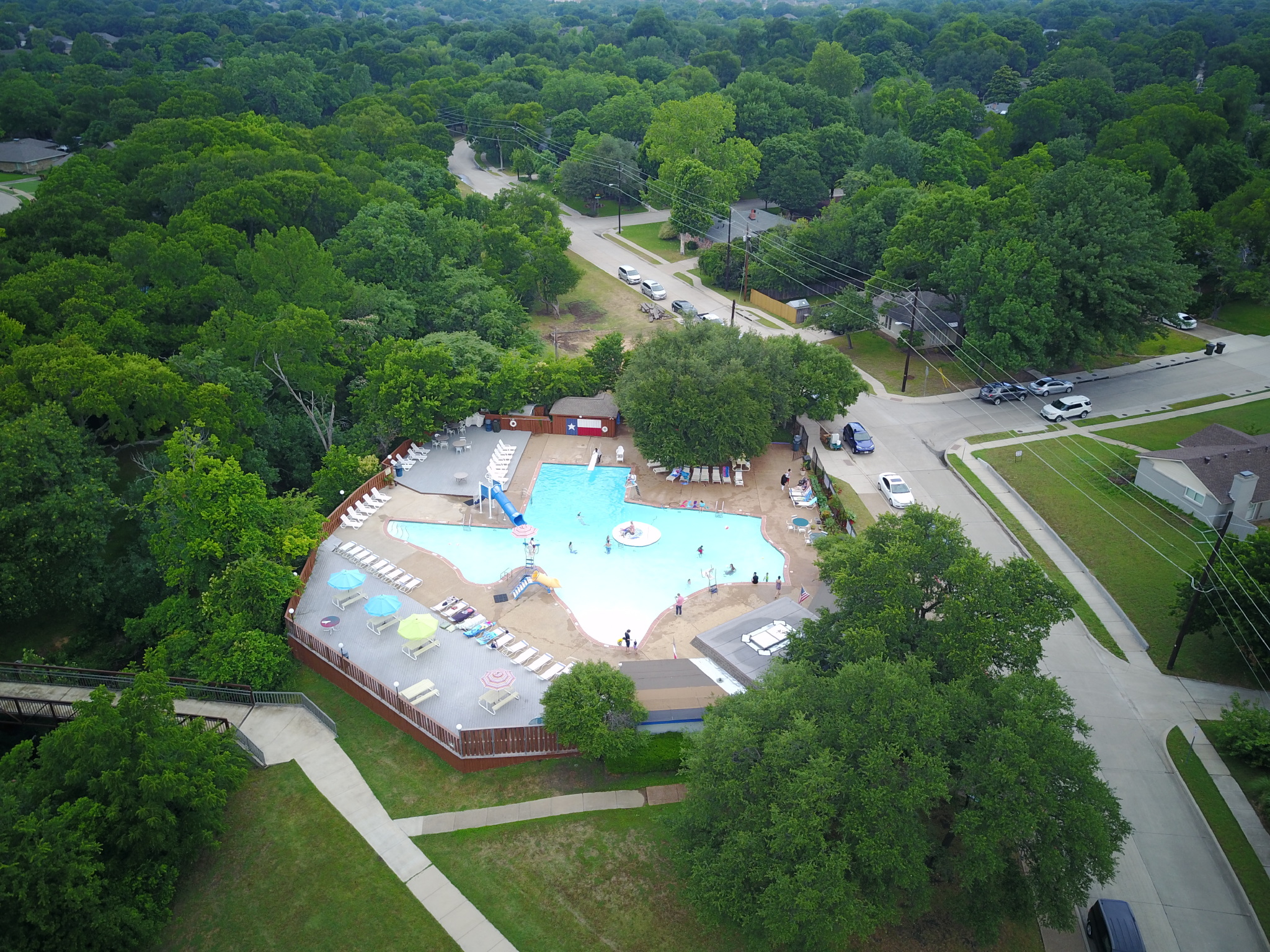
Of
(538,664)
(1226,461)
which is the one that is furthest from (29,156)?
(1226,461)

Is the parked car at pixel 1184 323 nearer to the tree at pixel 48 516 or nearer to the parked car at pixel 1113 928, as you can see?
the parked car at pixel 1113 928

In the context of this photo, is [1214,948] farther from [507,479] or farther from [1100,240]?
[1100,240]

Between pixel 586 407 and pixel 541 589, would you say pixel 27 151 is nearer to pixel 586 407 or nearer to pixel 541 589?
pixel 586 407

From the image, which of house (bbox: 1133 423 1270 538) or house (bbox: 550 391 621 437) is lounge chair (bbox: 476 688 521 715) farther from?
house (bbox: 1133 423 1270 538)

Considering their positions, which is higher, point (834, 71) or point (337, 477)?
point (834, 71)

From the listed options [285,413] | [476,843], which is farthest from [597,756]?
[285,413]

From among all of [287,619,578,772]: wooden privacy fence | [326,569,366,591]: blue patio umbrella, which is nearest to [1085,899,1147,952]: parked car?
[287,619,578,772]: wooden privacy fence

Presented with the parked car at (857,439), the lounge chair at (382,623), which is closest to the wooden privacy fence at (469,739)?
the lounge chair at (382,623)
